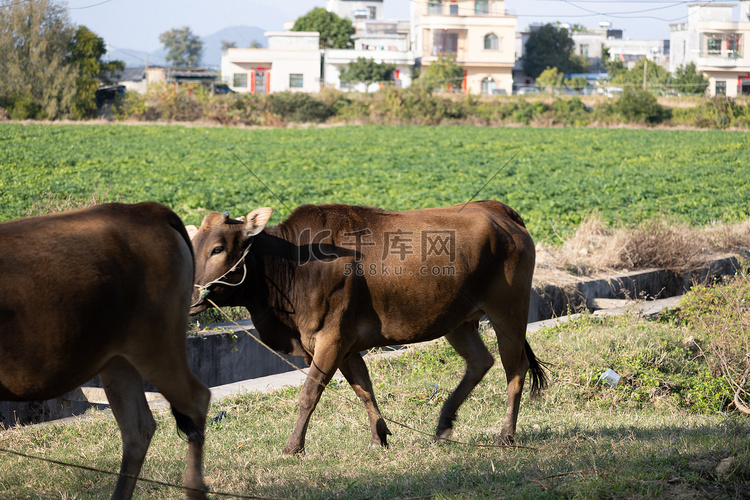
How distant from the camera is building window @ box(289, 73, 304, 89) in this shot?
Answer: 249ft

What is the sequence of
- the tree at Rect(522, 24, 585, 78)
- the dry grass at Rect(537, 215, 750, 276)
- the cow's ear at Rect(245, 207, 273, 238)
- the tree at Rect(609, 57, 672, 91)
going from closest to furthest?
1. the cow's ear at Rect(245, 207, 273, 238)
2. the dry grass at Rect(537, 215, 750, 276)
3. the tree at Rect(609, 57, 672, 91)
4. the tree at Rect(522, 24, 585, 78)

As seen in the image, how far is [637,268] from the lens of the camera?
1216 cm

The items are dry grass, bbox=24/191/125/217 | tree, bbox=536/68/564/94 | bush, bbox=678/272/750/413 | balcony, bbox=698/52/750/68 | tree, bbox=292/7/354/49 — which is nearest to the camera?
bush, bbox=678/272/750/413

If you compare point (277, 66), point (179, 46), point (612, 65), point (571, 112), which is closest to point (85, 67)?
point (277, 66)

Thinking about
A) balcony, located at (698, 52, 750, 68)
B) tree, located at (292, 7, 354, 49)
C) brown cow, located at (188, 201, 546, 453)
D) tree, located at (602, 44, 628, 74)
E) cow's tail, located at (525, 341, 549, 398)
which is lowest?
cow's tail, located at (525, 341, 549, 398)

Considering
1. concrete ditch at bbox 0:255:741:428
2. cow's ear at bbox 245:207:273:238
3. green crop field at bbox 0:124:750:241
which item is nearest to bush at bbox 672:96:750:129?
green crop field at bbox 0:124:750:241

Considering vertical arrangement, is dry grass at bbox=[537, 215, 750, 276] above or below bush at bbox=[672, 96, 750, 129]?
below

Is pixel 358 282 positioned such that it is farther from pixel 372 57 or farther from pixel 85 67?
pixel 372 57

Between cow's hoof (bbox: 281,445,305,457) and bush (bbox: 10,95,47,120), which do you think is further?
bush (bbox: 10,95,47,120)

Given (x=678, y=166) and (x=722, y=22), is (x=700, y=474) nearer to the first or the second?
(x=678, y=166)

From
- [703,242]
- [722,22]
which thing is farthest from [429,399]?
[722,22]

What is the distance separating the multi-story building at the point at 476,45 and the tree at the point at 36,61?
38.5 m

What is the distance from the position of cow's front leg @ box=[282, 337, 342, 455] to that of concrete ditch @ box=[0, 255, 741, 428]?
92cm

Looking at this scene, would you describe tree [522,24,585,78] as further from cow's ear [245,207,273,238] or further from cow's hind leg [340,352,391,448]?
cow's ear [245,207,273,238]
